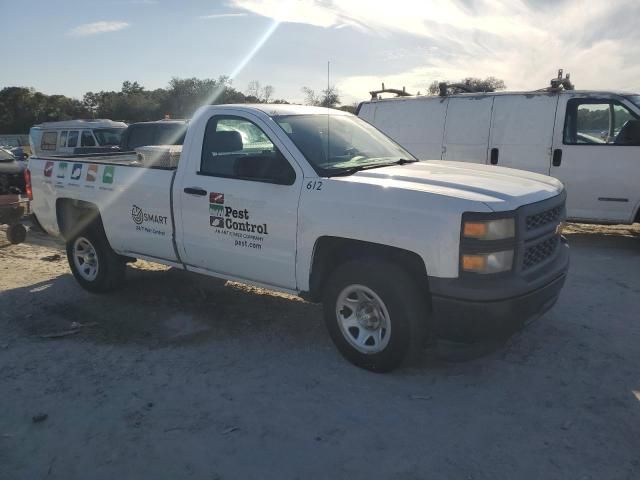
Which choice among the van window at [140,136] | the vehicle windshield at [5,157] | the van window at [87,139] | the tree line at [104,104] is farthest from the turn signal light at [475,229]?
the tree line at [104,104]

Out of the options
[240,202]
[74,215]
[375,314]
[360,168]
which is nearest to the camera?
[375,314]

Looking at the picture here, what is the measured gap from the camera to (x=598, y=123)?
7.76m

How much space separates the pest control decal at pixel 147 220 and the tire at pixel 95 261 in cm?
71

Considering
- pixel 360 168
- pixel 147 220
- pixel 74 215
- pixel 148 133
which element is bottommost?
pixel 74 215

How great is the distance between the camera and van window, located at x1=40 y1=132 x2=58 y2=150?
638 inches

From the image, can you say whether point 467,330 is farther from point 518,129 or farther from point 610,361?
point 518,129

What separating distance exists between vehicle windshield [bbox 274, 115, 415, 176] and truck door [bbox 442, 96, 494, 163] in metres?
3.89

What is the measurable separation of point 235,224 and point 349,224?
1139 millimetres

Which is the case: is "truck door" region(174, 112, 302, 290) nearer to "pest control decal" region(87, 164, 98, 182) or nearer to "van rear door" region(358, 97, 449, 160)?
"pest control decal" region(87, 164, 98, 182)

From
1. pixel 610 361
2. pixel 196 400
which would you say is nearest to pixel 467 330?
pixel 610 361

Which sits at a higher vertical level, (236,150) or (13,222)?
(236,150)

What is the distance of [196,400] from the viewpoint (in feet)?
12.1

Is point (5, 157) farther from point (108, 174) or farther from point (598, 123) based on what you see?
point (598, 123)

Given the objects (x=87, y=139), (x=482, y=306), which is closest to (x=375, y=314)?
(x=482, y=306)
